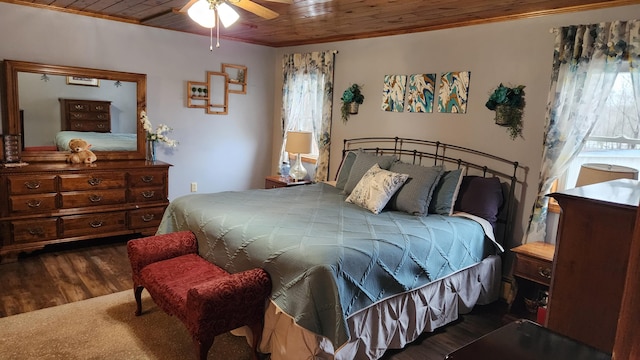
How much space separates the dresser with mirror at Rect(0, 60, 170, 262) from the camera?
12.8 ft

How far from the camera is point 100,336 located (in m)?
2.75

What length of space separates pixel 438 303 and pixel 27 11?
14.6 ft

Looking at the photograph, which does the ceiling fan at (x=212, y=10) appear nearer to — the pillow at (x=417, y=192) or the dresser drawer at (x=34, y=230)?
the pillow at (x=417, y=192)

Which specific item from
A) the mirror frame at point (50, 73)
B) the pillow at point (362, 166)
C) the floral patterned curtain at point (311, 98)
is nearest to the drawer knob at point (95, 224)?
the mirror frame at point (50, 73)

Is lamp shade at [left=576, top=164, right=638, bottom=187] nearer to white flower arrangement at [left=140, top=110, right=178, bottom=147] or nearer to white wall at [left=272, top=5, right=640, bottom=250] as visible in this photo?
white wall at [left=272, top=5, right=640, bottom=250]

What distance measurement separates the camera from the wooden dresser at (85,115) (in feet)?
14.2

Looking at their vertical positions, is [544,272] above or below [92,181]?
below

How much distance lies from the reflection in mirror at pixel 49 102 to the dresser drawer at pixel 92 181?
45cm

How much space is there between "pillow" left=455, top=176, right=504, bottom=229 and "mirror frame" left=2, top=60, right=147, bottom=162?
136 inches

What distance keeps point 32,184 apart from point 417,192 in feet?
11.3

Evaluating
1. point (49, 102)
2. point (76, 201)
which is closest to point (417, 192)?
point (76, 201)

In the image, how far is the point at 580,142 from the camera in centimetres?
307

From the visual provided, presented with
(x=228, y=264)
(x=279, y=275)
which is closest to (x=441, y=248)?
(x=279, y=275)

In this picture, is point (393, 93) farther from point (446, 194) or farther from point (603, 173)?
point (603, 173)
